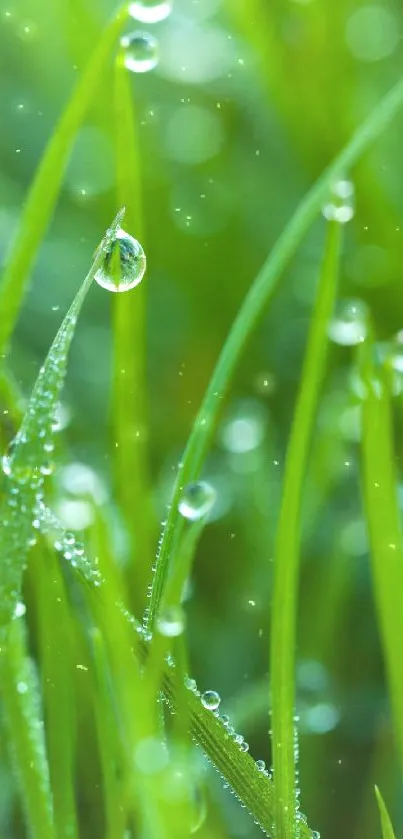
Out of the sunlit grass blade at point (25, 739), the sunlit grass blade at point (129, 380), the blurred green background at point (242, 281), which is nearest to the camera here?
the sunlit grass blade at point (25, 739)

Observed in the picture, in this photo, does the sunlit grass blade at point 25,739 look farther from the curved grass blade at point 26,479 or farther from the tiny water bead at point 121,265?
the tiny water bead at point 121,265

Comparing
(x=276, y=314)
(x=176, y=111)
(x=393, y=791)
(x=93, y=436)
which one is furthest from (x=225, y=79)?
(x=393, y=791)

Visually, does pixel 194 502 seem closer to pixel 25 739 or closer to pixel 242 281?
pixel 25 739

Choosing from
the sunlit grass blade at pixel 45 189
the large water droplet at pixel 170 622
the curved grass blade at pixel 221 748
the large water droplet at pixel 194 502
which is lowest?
the curved grass blade at pixel 221 748

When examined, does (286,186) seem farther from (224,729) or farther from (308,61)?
(224,729)

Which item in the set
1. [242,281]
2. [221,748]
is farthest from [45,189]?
[242,281]

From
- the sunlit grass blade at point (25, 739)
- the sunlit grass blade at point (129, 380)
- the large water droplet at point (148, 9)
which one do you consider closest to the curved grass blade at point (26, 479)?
the sunlit grass blade at point (25, 739)
